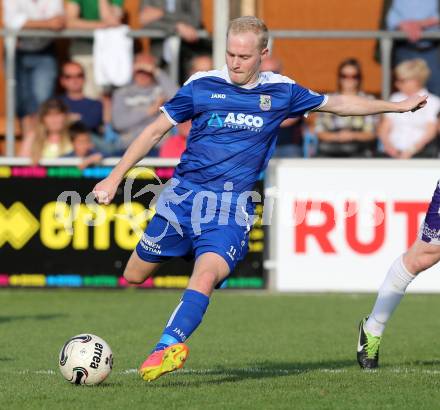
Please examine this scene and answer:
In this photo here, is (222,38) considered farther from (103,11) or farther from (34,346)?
Answer: (34,346)

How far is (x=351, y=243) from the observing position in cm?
1409

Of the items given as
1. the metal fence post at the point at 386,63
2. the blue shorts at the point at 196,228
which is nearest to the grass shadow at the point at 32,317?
the blue shorts at the point at 196,228

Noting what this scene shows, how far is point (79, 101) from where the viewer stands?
15438mm

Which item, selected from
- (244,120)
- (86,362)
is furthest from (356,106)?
(86,362)

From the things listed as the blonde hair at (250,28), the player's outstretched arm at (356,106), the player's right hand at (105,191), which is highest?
the blonde hair at (250,28)

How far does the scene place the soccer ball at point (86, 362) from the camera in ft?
23.6

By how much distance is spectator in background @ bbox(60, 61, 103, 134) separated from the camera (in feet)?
50.5

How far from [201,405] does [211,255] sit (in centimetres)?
113

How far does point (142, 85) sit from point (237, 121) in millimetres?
7836

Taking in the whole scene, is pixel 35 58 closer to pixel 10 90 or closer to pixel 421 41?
pixel 10 90

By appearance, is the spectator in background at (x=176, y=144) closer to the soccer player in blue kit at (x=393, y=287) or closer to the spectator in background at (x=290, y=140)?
the spectator in background at (x=290, y=140)

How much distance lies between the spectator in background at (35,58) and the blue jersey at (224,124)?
821 centimetres

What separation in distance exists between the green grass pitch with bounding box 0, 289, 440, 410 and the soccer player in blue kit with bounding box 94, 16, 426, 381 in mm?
814

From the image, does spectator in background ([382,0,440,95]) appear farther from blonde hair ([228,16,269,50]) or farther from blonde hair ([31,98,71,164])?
blonde hair ([228,16,269,50])
